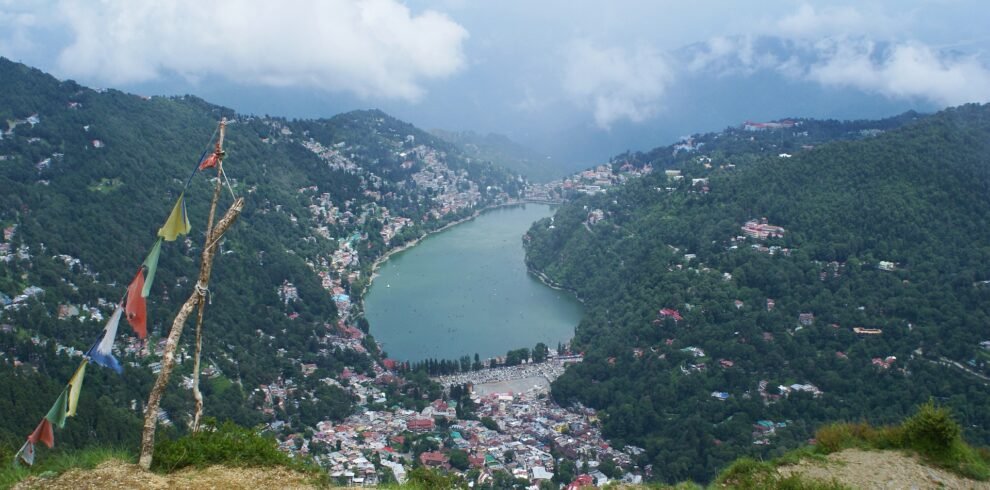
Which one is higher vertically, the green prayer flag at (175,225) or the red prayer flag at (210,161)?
the red prayer flag at (210,161)

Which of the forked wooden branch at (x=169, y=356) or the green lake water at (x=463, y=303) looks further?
the green lake water at (x=463, y=303)

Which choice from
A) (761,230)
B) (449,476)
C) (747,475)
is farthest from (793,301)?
(449,476)

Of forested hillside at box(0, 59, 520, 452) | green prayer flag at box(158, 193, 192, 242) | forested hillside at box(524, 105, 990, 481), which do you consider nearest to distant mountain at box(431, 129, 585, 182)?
forested hillside at box(0, 59, 520, 452)

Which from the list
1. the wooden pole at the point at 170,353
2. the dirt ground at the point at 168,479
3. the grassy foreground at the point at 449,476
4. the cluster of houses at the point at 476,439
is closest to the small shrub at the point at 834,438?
the grassy foreground at the point at 449,476

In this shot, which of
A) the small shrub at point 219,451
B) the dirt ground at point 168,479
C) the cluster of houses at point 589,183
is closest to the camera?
the dirt ground at point 168,479

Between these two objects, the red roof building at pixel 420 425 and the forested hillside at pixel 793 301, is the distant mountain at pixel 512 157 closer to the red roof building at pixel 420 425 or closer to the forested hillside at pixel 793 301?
the forested hillside at pixel 793 301

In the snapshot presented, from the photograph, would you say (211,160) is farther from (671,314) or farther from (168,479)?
(671,314)

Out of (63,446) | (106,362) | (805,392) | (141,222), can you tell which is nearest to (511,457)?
(805,392)
